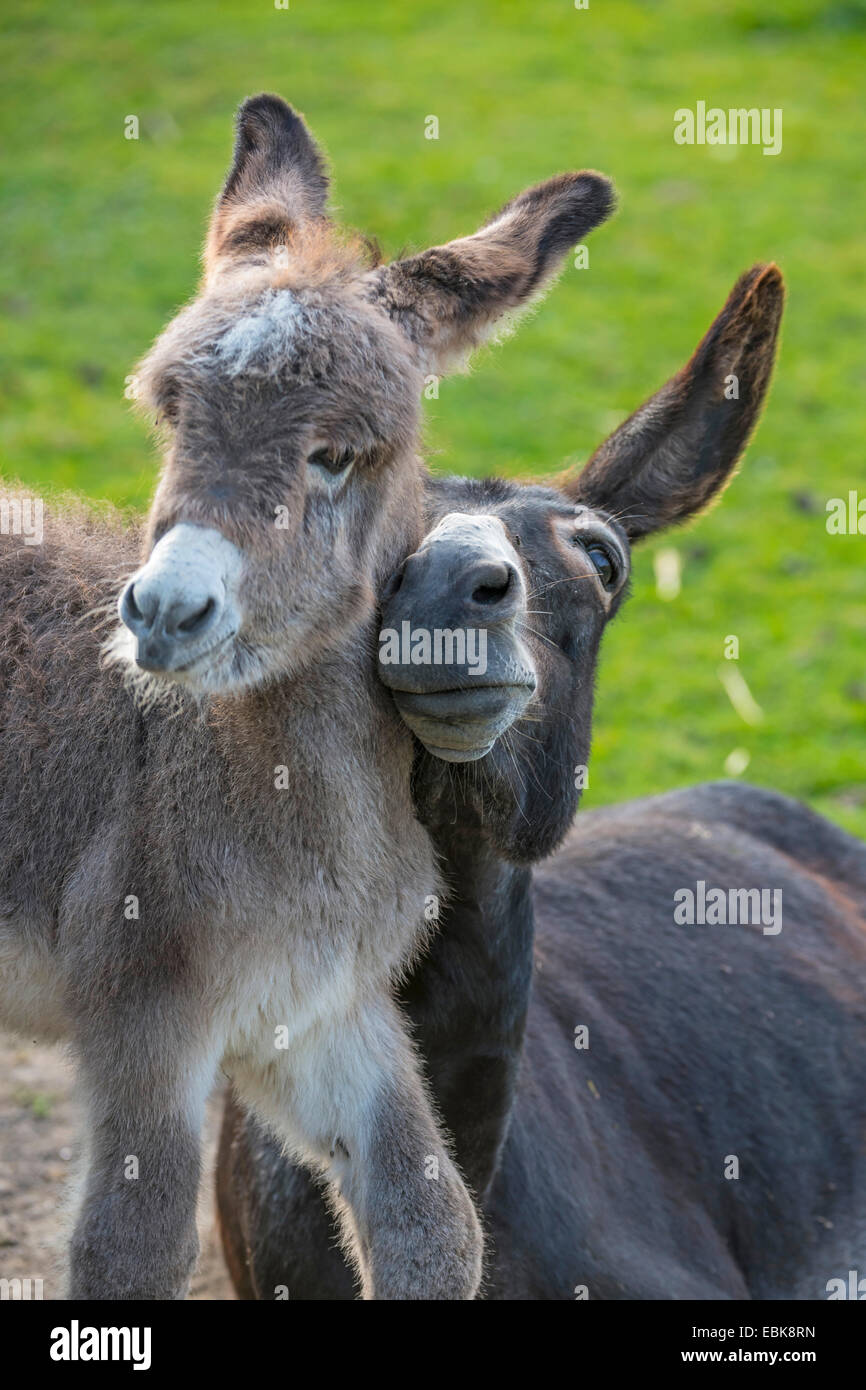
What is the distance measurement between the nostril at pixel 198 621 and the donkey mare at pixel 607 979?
1.88 ft

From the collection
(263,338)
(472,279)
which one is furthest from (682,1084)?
(263,338)

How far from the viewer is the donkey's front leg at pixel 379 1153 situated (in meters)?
3.79

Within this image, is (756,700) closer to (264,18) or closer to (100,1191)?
(100,1191)

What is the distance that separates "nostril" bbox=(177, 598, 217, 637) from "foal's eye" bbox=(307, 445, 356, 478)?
15.2 inches

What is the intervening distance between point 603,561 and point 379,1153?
1.65m

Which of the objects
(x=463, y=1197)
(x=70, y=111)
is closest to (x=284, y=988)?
(x=463, y=1197)

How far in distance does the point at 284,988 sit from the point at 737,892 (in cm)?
270

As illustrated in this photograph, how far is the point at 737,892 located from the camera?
593 centimetres

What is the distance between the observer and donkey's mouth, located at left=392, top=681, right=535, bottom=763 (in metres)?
3.42

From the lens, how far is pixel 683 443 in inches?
187

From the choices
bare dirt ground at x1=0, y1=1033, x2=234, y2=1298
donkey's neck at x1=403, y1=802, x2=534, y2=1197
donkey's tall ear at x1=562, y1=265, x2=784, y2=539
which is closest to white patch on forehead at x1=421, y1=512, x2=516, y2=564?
donkey's neck at x1=403, y1=802, x2=534, y2=1197

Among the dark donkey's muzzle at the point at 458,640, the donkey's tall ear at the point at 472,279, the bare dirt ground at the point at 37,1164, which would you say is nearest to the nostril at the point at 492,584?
the dark donkey's muzzle at the point at 458,640

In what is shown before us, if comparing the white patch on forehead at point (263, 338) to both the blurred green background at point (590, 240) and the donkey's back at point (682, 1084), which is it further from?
the blurred green background at point (590, 240)

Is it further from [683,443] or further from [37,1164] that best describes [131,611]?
[37,1164]
